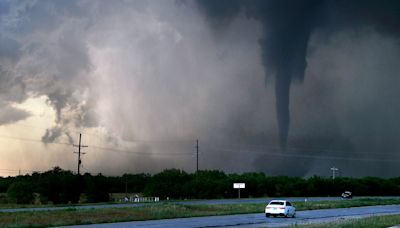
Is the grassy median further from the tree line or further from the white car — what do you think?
the tree line

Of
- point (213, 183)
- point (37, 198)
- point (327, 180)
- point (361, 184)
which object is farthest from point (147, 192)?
point (361, 184)

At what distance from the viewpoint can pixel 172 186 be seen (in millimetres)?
133750

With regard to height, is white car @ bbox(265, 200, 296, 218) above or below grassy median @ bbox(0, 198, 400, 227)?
above

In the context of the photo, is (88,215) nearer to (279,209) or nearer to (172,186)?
(279,209)

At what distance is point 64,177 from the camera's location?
338ft

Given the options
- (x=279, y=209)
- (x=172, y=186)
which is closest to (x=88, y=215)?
(x=279, y=209)

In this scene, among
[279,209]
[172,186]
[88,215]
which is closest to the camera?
[88,215]

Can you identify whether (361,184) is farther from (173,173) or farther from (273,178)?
(173,173)

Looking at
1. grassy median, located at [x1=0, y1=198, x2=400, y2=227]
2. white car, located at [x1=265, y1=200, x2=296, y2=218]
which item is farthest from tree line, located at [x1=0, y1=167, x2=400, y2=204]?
white car, located at [x1=265, y1=200, x2=296, y2=218]

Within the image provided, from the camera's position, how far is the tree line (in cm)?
10025

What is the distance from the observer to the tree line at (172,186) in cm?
10025

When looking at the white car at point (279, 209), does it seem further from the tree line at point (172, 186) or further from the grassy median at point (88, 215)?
the tree line at point (172, 186)

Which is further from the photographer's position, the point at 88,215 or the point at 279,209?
the point at 279,209

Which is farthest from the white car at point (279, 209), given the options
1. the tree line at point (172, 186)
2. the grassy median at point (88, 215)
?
the tree line at point (172, 186)
